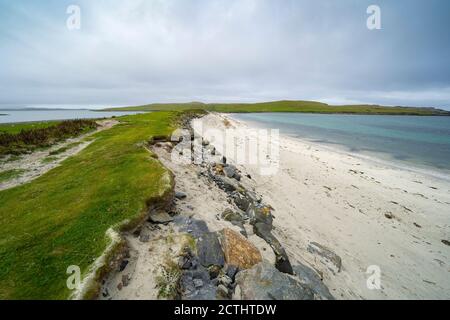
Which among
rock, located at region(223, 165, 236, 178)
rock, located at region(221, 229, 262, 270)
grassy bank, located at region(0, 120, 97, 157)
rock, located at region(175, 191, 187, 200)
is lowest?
rock, located at region(221, 229, 262, 270)

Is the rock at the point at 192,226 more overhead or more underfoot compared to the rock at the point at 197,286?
more overhead

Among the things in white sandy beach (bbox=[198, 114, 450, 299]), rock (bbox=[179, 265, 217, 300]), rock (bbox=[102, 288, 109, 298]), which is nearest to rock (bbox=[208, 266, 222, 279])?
rock (bbox=[179, 265, 217, 300])

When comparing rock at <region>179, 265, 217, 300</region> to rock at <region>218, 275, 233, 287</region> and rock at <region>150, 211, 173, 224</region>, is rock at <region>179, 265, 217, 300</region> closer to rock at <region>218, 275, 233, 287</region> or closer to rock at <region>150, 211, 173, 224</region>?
rock at <region>218, 275, 233, 287</region>

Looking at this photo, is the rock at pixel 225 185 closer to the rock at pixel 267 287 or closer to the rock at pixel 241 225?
the rock at pixel 241 225

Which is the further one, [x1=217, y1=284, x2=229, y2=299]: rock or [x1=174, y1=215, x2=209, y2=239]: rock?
[x1=174, y1=215, x2=209, y2=239]: rock

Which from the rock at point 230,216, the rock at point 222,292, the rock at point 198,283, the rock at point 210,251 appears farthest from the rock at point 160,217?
the rock at point 222,292
